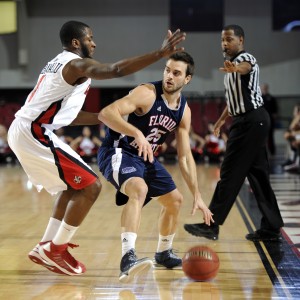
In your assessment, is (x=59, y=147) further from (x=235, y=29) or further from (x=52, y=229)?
(x=235, y=29)

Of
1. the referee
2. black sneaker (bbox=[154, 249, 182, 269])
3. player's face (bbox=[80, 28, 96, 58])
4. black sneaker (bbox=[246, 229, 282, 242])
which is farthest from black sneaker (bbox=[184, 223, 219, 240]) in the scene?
player's face (bbox=[80, 28, 96, 58])

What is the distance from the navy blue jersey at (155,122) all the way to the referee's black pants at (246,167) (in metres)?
1.35

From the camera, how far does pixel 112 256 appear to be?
18.2ft

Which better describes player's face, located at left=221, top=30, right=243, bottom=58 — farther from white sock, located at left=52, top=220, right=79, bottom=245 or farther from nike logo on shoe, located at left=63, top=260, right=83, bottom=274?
nike logo on shoe, located at left=63, top=260, right=83, bottom=274

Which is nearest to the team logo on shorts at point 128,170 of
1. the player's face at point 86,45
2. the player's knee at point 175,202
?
the player's knee at point 175,202

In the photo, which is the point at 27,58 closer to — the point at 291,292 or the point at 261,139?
the point at 261,139

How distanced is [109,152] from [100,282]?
1.02 meters

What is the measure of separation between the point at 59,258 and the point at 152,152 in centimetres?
105

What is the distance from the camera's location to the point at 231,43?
6.23 metres

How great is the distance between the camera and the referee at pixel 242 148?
20.6ft

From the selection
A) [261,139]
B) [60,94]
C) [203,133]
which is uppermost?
[60,94]

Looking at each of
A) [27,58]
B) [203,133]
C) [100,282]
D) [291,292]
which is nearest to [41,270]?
[100,282]

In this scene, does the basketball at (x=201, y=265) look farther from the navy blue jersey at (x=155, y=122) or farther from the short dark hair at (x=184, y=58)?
the short dark hair at (x=184, y=58)

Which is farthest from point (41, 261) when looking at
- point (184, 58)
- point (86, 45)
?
point (184, 58)
